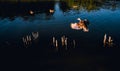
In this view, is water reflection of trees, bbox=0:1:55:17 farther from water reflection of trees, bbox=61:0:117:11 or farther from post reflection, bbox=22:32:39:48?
post reflection, bbox=22:32:39:48

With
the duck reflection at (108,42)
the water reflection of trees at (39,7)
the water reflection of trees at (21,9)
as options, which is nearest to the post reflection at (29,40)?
the duck reflection at (108,42)

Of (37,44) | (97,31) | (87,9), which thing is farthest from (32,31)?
(87,9)

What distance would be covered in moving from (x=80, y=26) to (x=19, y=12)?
42609 millimetres

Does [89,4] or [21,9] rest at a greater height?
[21,9]

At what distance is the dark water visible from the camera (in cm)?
5231

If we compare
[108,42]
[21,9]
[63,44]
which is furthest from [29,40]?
[21,9]

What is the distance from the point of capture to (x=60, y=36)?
7019 centimetres

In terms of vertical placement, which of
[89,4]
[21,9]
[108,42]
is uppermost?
[21,9]

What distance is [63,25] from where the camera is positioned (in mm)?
84188

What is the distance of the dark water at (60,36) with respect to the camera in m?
52.3

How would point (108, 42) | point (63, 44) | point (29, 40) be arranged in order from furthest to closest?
point (29, 40)
point (108, 42)
point (63, 44)

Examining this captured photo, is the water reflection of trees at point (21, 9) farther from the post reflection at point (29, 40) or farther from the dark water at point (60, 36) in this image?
the post reflection at point (29, 40)

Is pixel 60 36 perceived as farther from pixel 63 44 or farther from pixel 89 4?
pixel 89 4

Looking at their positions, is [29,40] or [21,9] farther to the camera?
[21,9]
